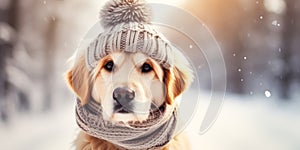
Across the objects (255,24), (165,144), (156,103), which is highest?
(255,24)

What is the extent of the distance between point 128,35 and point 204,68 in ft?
0.73

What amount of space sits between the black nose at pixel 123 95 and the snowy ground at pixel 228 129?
0.13 m

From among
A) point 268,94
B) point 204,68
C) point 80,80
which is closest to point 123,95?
point 80,80

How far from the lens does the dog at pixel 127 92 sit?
3.83ft

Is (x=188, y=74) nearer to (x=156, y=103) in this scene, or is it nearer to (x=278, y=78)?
(x=156, y=103)

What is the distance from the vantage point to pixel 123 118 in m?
1.18

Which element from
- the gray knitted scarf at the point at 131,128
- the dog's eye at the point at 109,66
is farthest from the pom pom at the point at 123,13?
the gray knitted scarf at the point at 131,128

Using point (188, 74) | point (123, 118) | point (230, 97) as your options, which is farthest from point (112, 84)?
point (230, 97)

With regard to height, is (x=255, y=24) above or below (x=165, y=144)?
above

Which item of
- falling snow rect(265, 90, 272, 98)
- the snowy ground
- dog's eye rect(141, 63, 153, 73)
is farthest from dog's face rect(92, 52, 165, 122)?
falling snow rect(265, 90, 272, 98)

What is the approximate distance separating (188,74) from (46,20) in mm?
405

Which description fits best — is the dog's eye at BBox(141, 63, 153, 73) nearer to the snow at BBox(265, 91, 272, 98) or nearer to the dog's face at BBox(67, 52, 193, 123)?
the dog's face at BBox(67, 52, 193, 123)

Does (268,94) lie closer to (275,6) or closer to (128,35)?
(275,6)

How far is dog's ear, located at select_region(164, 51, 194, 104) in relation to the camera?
3.90ft
